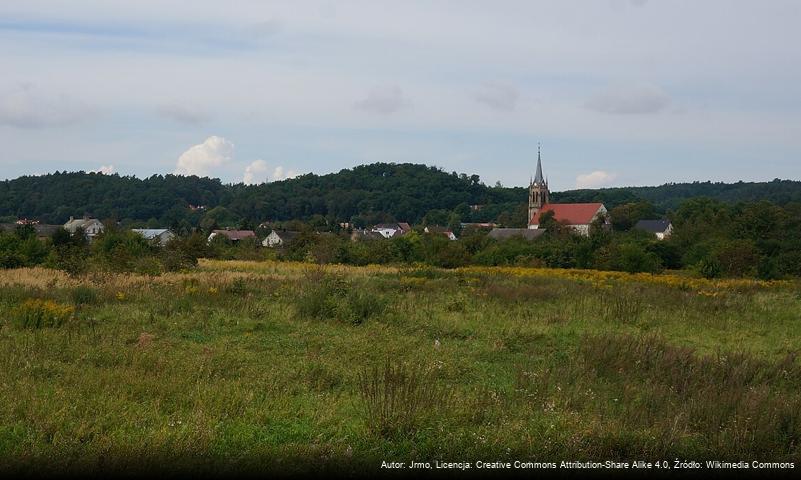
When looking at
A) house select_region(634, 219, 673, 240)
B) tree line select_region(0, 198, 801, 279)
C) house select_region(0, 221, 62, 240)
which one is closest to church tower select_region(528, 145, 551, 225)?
house select_region(634, 219, 673, 240)

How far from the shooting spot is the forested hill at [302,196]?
136625 mm

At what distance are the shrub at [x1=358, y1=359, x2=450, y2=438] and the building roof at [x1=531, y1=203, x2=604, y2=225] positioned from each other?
95.2m

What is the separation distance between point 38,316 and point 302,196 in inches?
5514

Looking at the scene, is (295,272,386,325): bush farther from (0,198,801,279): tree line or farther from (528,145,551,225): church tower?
(528,145,551,225): church tower

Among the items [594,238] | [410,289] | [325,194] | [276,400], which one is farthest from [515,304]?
[325,194]

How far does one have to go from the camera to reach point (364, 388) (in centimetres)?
761

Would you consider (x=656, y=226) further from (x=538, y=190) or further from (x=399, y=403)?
(x=399, y=403)

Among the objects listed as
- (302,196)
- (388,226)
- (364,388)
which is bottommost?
(388,226)

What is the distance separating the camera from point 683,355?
10.2 meters

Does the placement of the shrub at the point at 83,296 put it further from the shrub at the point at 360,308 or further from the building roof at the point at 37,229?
the building roof at the point at 37,229

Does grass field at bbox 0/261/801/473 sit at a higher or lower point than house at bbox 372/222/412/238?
higher

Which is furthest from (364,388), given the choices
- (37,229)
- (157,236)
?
(37,229)

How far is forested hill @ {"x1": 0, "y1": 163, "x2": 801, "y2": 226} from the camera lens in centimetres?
13662

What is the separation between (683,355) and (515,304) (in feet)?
27.4
